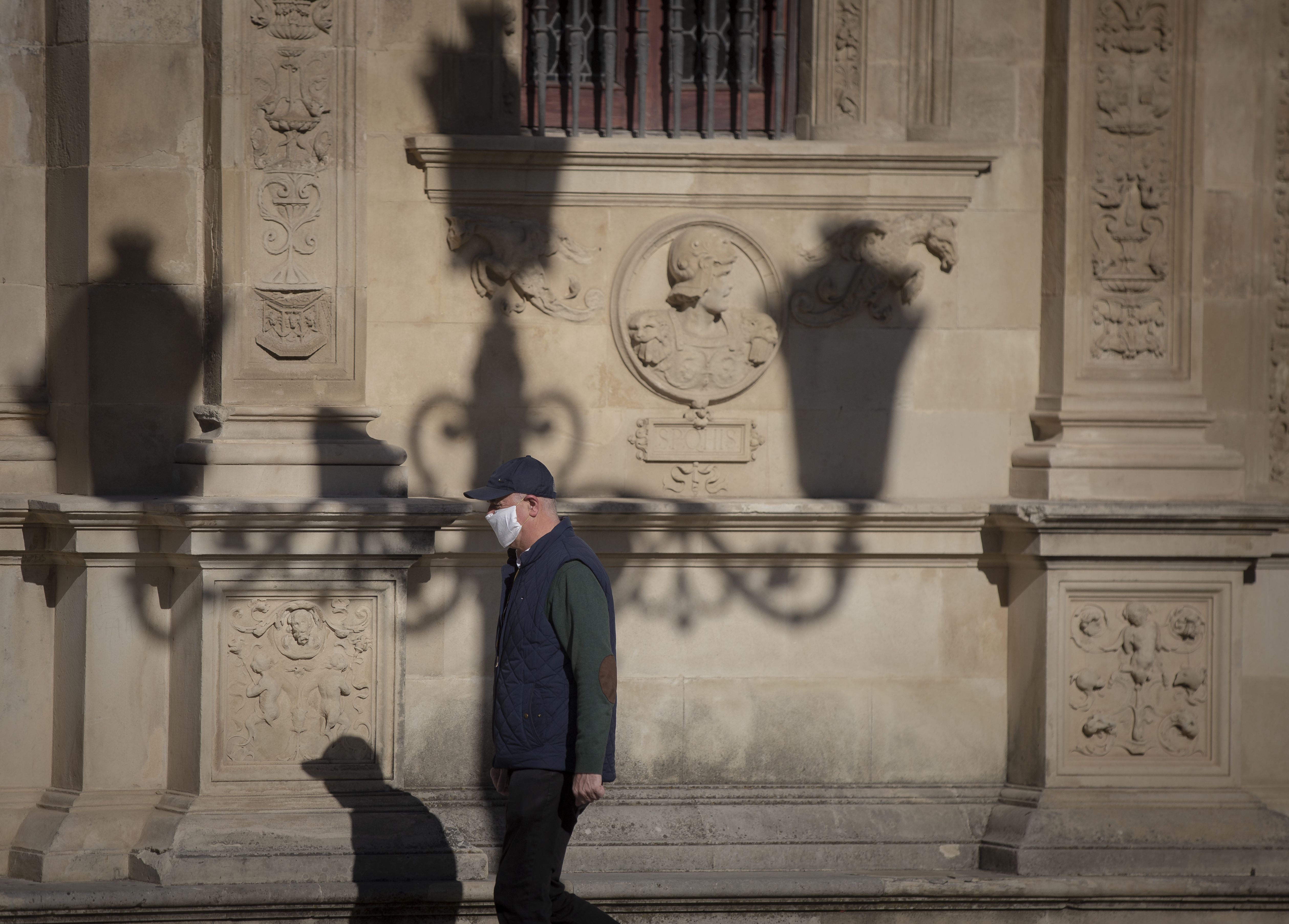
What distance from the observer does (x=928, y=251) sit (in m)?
7.96

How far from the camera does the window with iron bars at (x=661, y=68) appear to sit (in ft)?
25.9

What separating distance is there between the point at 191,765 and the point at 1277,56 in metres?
5.95

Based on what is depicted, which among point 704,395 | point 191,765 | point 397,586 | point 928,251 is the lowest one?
point 191,765

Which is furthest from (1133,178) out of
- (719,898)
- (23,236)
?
(23,236)

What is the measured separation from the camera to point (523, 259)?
766cm

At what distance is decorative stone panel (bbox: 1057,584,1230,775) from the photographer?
7645 mm

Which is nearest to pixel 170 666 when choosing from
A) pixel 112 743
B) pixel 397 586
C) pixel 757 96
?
pixel 112 743

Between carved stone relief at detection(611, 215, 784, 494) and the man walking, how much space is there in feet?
6.98

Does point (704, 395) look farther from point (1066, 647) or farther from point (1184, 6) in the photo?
point (1184, 6)

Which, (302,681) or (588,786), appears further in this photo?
(302,681)

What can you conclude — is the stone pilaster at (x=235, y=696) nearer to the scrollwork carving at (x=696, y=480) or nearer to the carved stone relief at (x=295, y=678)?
the carved stone relief at (x=295, y=678)

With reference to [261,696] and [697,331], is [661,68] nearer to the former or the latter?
[697,331]

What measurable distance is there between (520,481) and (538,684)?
70 centimetres

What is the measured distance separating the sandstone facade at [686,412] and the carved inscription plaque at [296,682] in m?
0.02
